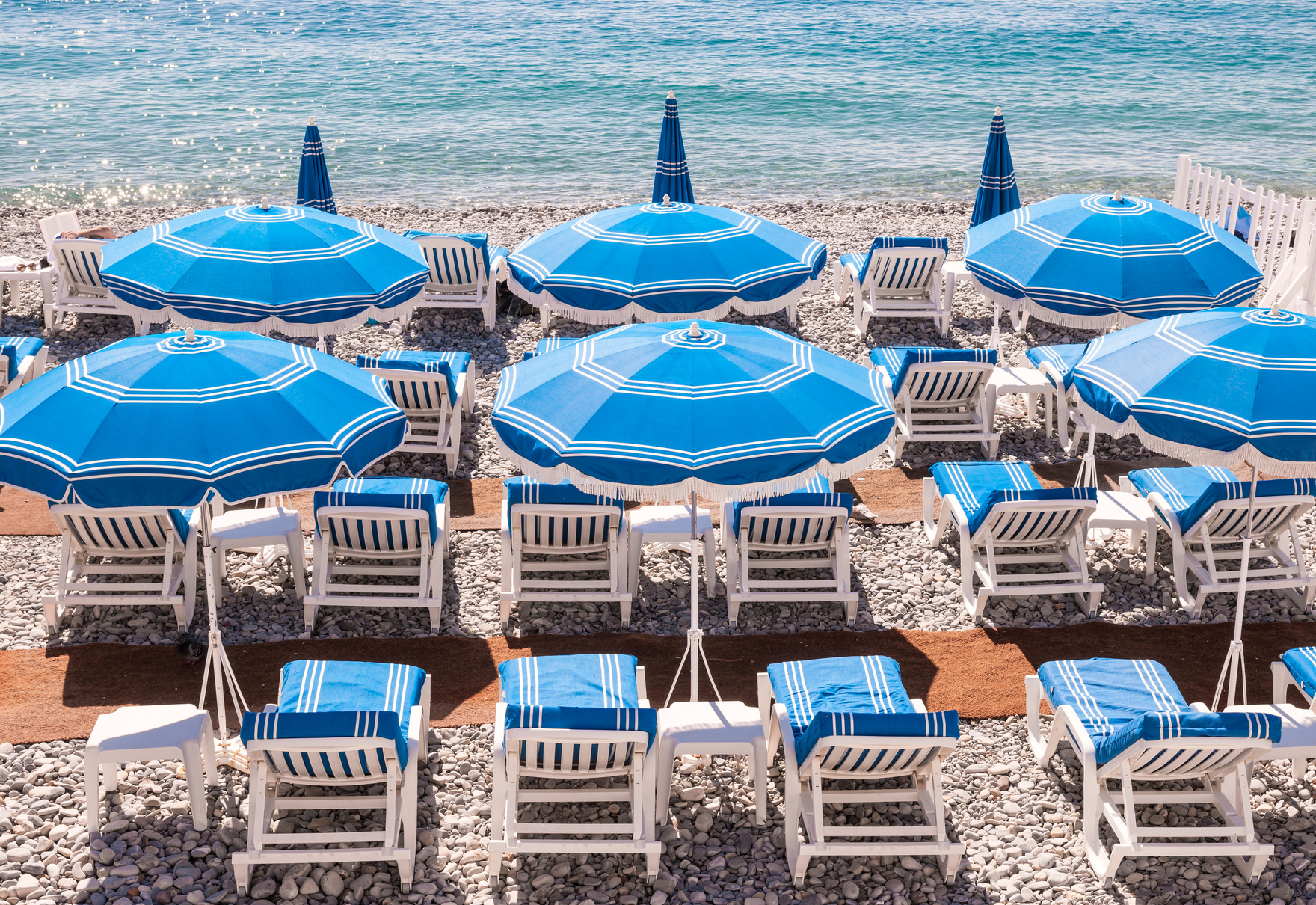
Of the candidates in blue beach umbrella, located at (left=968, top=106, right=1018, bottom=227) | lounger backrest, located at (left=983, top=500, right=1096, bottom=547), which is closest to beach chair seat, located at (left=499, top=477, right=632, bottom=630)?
lounger backrest, located at (left=983, top=500, right=1096, bottom=547)

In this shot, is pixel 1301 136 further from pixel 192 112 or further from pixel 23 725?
pixel 23 725

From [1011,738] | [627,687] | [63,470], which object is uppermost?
[63,470]

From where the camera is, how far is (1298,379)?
5.39m

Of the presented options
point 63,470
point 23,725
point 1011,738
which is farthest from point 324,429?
point 1011,738

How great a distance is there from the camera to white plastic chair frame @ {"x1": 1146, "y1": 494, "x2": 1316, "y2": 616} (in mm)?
7305

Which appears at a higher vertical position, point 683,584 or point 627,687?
point 627,687

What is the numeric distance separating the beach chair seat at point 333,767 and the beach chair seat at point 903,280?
8284 mm

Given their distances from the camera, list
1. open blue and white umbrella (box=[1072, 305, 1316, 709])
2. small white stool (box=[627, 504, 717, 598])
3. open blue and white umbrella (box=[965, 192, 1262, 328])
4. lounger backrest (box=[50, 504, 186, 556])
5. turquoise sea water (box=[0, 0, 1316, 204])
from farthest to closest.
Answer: turquoise sea water (box=[0, 0, 1316, 204]) → open blue and white umbrella (box=[965, 192, 1262, 328]) → small white stool (box=[627, 504, 717, 598]) → lounger backrest (box=[50, 504, 186, 556]) → open blue and white umbrella (box=[1072, 305, 1316, 709])

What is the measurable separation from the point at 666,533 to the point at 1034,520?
2.45 metres

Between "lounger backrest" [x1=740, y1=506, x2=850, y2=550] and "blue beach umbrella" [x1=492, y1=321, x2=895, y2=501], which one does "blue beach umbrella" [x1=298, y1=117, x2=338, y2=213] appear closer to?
"lounger backrest" [x1=740, y1=506, x2=850, y2=550]

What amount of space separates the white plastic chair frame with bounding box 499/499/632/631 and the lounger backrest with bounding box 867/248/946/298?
246 inches

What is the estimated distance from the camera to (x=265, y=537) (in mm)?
7391

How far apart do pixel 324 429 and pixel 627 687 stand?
198 cm

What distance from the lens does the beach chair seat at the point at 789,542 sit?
23.7ft
